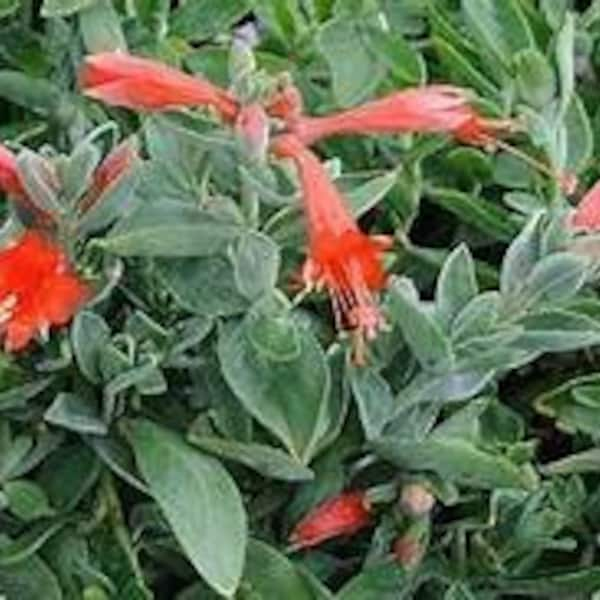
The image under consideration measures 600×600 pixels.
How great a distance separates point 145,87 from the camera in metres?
1.32

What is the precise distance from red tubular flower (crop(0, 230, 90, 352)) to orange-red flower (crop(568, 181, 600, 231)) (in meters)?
0.38

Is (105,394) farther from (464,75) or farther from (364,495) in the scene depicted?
(464,75)

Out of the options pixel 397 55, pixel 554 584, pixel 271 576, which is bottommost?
pixel 554 584

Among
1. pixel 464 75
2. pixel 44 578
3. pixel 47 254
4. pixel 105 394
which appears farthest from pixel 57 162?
pixel 464 75

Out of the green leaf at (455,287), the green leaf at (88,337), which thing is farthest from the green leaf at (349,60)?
the green leaf at (88,337)

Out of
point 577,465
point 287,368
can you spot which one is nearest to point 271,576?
point 287,368

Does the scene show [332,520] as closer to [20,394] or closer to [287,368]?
[287,368]

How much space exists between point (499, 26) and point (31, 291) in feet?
1.80

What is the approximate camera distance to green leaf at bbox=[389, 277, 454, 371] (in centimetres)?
136

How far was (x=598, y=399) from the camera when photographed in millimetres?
1517

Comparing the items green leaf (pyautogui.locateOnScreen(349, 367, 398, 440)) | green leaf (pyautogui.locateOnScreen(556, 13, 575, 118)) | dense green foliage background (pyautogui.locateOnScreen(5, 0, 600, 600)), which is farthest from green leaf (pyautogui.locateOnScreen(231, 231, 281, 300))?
green leaf (pyautogui.locateOnScreen(556, 13, 575, 118))

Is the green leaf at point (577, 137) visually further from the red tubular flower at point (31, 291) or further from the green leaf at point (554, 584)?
the red tubular flower at point (31, 291)

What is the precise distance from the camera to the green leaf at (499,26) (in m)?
1.65

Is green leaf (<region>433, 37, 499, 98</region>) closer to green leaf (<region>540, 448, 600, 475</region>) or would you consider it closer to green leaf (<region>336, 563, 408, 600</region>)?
green leaf (<region>540, 448, 600, 475</region>)
